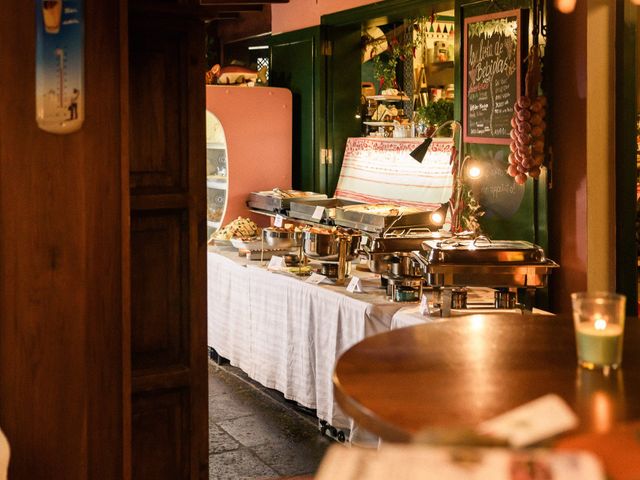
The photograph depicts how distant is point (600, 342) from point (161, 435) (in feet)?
6.72

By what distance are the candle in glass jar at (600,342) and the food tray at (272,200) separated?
17.0ft

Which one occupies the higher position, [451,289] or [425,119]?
[425,119]

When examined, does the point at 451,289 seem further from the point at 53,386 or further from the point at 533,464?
the point at 533,464

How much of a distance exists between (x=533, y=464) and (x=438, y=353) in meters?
0.92

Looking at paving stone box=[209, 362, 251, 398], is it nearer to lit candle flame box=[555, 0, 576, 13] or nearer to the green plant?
the green plant

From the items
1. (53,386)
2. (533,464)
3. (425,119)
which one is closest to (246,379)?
(425,119)

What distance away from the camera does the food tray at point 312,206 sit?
6.62 m

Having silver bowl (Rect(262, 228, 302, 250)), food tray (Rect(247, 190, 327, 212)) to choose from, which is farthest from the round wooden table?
food tray (Rect(247, 190, 327, 212))

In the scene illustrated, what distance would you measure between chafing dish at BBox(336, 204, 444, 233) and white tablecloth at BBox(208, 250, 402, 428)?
371 mm

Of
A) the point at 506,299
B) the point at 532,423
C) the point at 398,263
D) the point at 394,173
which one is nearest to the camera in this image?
the point at 532,423

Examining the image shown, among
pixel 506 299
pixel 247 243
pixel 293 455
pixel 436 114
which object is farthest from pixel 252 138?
pixel 506 299

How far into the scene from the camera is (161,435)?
3500mm

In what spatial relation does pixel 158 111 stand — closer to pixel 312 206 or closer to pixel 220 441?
pixel 220 441

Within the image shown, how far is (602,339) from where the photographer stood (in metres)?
1.91
